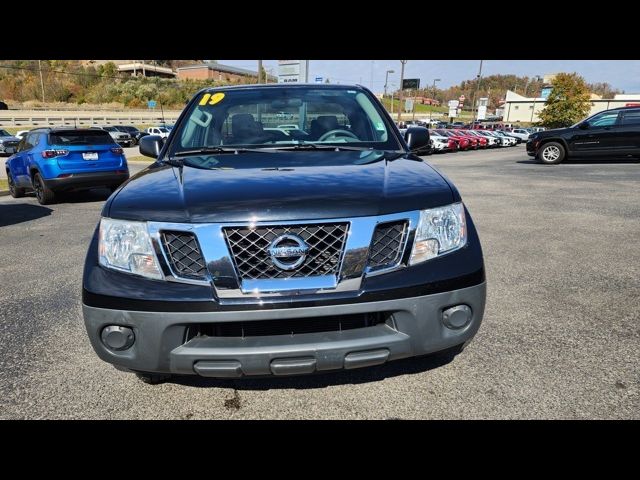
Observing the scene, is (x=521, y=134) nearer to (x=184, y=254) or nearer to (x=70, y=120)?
(x=70, y=120)

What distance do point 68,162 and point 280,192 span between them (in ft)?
28.9

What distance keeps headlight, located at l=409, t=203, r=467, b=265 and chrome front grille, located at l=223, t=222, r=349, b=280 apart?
0.36 m

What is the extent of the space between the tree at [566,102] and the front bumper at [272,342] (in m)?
66.1

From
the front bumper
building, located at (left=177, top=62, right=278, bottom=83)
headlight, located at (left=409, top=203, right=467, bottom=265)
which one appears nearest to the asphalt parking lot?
the front bumper

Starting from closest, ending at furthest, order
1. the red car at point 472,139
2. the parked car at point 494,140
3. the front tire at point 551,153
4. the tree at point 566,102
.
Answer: the front tire at point 551,153
the red car at point 472,139
the parked car at point 494,140
the tree at point 566,102

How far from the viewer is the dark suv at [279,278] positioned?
1.88 m

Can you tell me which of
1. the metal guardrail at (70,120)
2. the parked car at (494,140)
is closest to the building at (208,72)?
the metal guardrail at (70,120)

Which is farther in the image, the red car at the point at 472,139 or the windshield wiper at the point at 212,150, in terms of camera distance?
the red car at the point at 472,139

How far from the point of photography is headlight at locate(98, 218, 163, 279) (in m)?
1.98

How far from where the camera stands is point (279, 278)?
191cm

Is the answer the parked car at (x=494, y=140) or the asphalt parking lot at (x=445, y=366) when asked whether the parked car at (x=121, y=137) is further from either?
the asphalt parking lot at (x=445, y=366)

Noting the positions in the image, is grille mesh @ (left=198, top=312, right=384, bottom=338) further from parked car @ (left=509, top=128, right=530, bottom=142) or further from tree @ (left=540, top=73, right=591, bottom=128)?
tree @ (left=540, top=73, right=591, bottom=128)
